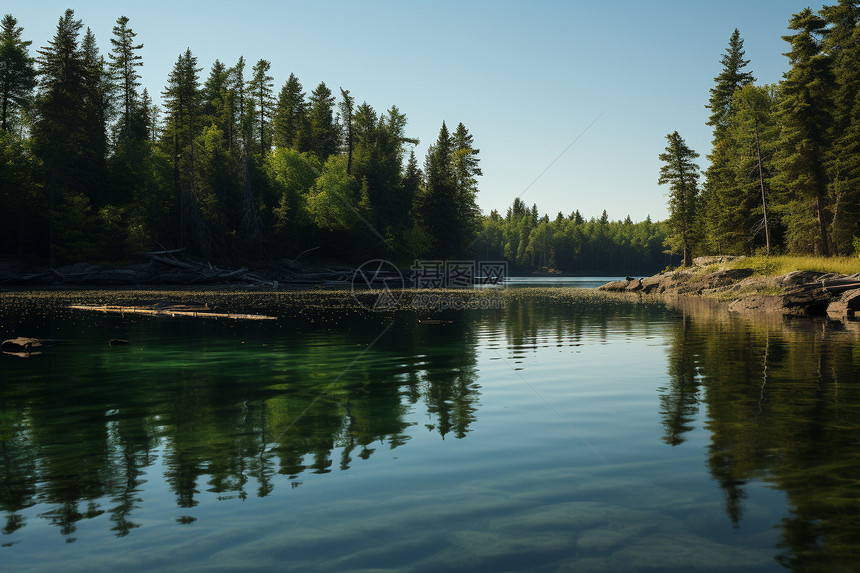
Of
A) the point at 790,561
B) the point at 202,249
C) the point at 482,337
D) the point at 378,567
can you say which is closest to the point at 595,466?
the point at 790,561

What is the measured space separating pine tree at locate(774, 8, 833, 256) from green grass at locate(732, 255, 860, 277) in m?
4.35

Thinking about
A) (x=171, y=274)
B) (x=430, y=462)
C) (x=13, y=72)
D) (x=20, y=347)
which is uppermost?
(x=13, y=72)

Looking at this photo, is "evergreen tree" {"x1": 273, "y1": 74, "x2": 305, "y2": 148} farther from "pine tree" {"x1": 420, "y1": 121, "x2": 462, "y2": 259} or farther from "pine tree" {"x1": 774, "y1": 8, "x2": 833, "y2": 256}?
"pine tree" {"x1": 774, "y1": 8, "x2": 833, "y2": 256}

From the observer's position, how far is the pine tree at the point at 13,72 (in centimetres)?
6919

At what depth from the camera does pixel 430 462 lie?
24.6 feet

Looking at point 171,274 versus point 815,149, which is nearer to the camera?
point 815,149

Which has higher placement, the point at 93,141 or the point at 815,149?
the point at 93,141

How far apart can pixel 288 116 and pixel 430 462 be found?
103791 millimetres

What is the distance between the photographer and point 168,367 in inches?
588

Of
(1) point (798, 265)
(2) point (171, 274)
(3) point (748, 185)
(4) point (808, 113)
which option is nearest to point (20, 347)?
(1) point (798, 265)

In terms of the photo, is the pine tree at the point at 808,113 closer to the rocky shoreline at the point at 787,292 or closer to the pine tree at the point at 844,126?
the pine tree at the point at 844,126

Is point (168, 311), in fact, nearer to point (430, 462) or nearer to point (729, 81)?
point (430, 462)

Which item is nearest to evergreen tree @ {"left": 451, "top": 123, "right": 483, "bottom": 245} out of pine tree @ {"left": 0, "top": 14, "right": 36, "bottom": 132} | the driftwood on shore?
the driftwood on shore

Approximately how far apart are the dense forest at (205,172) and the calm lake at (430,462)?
58.4 metres
